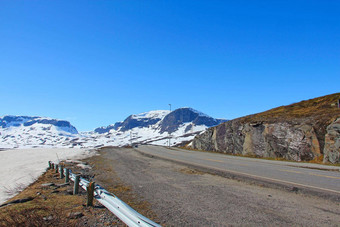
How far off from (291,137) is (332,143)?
5065mm

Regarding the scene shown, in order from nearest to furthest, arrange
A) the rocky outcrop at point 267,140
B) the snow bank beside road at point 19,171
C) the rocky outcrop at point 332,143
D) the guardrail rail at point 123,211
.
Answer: the guardrail rail at point 123,211, the snow bank beside road at point 19,171, the rocky outcrop at point 332,143, the rocky outcrop at point 267,140

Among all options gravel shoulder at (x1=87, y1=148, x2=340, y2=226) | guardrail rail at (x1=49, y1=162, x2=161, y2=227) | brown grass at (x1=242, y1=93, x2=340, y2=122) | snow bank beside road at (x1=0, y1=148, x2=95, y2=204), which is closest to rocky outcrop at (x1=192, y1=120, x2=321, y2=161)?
brown grass at (x1=242, y1=93, x2=340, y2=122)

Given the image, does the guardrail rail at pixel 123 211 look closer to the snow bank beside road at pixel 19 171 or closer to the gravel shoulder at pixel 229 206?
the gravel shoulder at pixel 229 206

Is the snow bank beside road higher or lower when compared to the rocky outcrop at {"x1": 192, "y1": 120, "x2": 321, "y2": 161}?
lower

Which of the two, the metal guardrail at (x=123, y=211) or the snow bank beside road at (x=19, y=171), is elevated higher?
the metal guardrail at (x=123, y=211)

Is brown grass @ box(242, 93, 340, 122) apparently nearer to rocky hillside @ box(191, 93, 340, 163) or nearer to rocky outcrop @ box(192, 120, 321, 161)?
rocky hillside @ box(191, 93, 340, 163)

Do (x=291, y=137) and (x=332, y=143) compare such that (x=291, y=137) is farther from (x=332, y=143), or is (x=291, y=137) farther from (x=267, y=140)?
(x=332, y=143)

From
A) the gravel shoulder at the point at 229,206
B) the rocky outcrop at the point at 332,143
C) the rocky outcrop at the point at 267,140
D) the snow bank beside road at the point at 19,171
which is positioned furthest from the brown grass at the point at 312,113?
the snow bank beside road at the point at 19,171

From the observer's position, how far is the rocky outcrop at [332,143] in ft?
60.4

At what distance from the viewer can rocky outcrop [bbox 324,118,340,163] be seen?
18.4 metres

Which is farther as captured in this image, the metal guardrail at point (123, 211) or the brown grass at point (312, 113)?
the brown grass at point (312, 113)

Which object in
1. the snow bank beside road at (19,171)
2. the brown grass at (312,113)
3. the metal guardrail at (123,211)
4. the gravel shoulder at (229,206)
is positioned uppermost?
the brown grass at (312,113)

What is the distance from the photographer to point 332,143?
19.2 m

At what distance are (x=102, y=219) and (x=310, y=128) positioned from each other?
23420 mm
